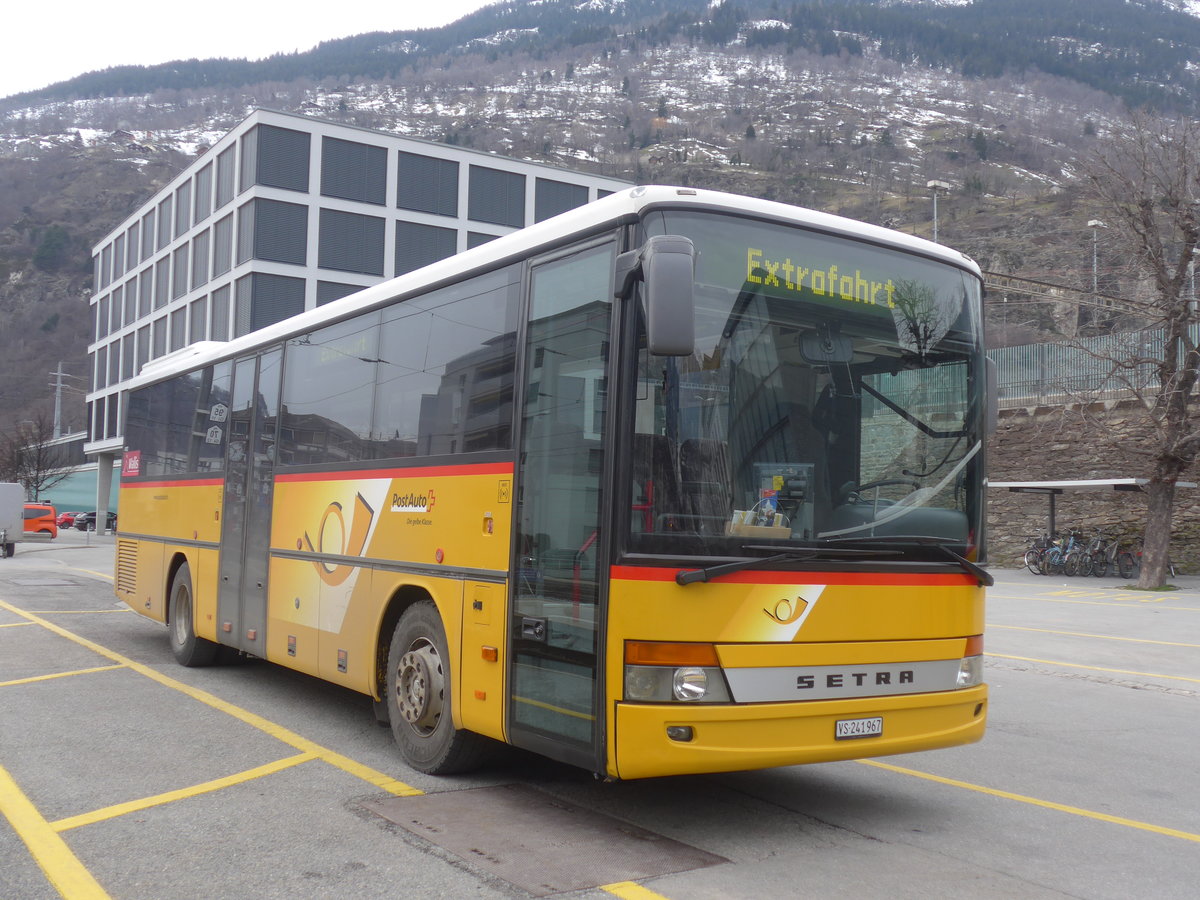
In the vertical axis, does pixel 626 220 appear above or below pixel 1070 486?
above

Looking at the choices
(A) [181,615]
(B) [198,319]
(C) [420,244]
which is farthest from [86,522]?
(A) [181,615]

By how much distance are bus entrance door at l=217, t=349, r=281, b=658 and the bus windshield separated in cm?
500

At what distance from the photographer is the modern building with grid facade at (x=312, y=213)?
4906 cm

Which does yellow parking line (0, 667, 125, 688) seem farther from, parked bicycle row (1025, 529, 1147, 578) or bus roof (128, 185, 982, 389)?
parked bicycle row (1025, 529, 1147, 578)

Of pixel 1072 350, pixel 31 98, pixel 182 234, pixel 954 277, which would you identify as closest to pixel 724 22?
pixel 31 98

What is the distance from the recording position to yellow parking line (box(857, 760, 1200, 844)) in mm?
5980

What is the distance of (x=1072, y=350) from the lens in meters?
31.6

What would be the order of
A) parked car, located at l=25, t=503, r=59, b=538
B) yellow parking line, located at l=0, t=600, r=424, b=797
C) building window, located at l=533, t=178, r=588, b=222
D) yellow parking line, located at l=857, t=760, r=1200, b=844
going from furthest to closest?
building window, located at l=533, t=178, r=588, b=222 → parked car, located at l=25, t=503, r=59, b=538 → yellow parking line, located at l=0, t=600, r=424, b=797 → yellow parking line, located at l=857, t=760, r=1200, b=844

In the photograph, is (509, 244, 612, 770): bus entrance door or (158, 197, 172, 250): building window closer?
(509, 244, 612, 770): bus entrance door

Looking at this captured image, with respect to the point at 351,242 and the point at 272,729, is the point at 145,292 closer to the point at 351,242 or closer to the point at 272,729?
the point at 351,242

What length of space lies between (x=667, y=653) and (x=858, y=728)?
110 cm

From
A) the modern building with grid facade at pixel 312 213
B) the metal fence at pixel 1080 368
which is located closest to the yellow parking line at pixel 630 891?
the metal fence at pixel 1080 368

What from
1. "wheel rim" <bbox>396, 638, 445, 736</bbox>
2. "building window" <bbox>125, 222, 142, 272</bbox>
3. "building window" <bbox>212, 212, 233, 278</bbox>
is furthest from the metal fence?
"building window" <bbox>125, 222, 142, 272</bbox>

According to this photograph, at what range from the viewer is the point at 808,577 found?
17.9ft
